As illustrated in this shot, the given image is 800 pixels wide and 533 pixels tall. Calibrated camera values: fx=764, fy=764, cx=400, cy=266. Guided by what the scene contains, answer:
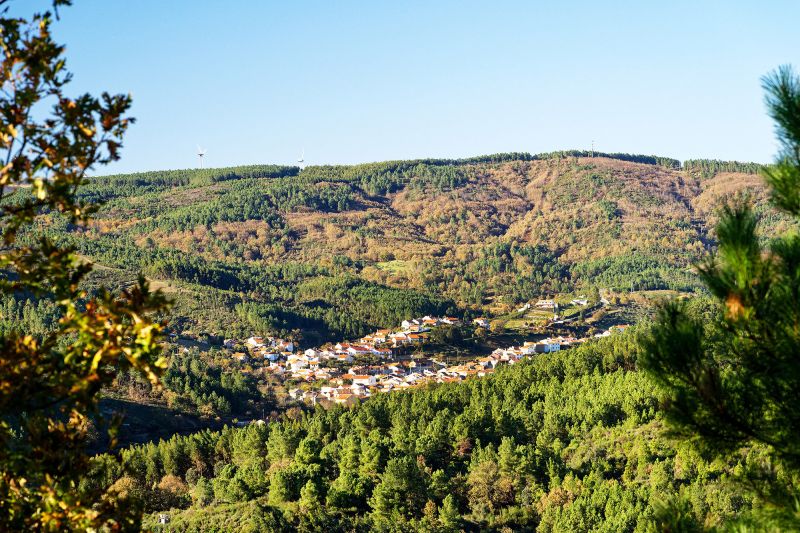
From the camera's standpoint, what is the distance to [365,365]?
300 feet

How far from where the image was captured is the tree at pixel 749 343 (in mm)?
5891

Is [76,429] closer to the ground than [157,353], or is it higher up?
closer to the ground

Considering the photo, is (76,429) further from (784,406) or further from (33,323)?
(33,323)

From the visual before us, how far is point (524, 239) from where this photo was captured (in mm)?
192250

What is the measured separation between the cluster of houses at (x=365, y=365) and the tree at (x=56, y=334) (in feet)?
220

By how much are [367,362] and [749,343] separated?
8777 centimetres

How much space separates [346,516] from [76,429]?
29670mm

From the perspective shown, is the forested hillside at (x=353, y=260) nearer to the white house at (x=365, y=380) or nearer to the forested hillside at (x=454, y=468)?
the white house at (x=365, y=380)

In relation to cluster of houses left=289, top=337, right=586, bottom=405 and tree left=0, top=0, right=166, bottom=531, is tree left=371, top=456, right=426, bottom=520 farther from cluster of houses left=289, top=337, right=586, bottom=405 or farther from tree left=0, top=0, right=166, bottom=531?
cluster of houses left=289, top=337, right=586, bottom=405

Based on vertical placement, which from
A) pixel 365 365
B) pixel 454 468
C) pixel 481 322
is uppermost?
pixel 454 468

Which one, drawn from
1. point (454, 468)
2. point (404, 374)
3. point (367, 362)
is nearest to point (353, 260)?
point (367, 362)

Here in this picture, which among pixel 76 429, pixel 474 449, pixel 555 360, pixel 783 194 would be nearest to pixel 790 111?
pixel 783 194

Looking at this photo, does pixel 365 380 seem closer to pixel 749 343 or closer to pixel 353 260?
pixel 749 343

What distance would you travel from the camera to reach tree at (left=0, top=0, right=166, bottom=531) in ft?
15.7
